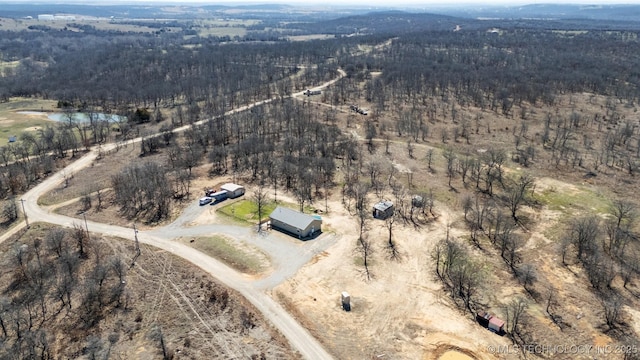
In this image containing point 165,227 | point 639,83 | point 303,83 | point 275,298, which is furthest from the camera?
point 303,83

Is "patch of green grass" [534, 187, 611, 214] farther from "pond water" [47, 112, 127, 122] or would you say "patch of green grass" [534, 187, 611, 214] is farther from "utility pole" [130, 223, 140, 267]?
"pond water" [47, 112, 127, 122]

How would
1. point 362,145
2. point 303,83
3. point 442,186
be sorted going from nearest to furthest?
point 442,186
point 362,145
point 303,83

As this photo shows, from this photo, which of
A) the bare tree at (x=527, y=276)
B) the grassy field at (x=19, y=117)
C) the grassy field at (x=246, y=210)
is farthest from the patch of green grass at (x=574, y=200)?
the grassy field at (x=19, y=117)

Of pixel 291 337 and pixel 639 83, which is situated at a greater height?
pixel 639 83

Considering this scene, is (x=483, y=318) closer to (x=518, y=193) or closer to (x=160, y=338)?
(x=160, y=338)

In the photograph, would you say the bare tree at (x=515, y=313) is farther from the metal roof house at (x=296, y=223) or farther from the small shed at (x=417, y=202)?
the metal roof house at (x=296, y=223)

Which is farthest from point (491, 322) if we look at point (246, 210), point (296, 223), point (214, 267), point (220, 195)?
point (220, 195)

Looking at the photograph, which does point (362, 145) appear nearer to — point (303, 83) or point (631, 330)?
point (631, 330)

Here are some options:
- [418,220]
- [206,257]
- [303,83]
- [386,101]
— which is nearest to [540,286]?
[418,220]
